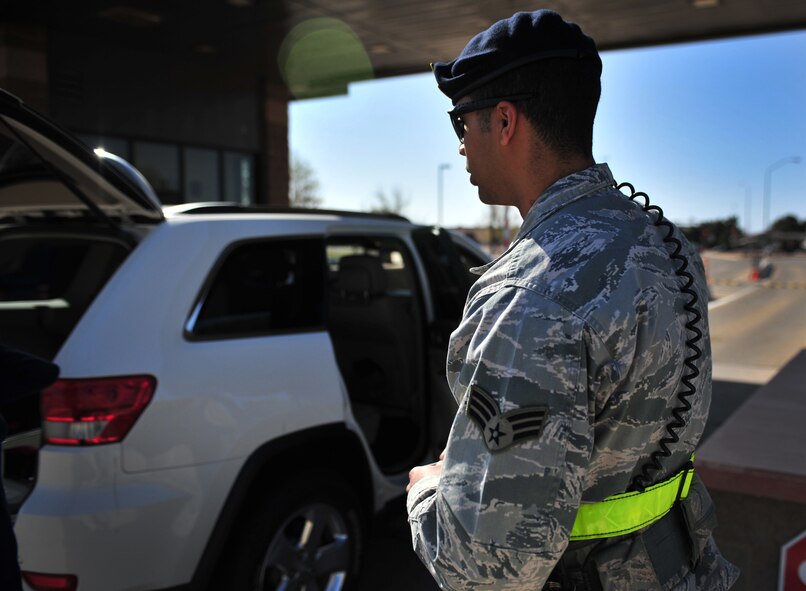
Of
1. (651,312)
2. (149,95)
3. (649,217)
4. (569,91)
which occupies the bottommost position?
(651,312)

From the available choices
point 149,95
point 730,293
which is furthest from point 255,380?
point 730,293

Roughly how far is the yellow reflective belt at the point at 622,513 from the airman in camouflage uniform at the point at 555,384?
22 mm

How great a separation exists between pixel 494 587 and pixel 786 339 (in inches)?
595

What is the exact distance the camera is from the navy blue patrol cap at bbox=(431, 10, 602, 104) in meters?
1.28

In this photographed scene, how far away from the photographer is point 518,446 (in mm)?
1108

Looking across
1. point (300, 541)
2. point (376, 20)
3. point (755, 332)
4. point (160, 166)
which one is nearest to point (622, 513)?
point (300, 541)

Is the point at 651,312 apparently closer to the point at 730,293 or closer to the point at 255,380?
the point at 255,380

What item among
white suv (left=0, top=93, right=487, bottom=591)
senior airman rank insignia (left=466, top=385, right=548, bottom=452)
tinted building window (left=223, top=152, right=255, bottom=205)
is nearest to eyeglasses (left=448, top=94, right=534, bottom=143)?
senior airman rank insignia (left=466, top=385, right=548, bottom=452)

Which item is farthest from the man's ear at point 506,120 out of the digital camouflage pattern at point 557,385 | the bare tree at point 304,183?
the bare tree at point 304,183

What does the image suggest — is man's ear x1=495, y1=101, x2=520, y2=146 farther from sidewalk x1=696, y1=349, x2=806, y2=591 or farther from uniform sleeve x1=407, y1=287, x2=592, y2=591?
sidewalk x1=696, y1=349, x2=806, y2=591

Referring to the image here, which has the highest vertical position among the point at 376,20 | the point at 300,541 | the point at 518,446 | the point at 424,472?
the point at 376,20

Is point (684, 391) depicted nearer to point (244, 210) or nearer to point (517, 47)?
point (517, 47)

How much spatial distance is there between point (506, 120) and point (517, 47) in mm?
131

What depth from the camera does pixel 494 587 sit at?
3.83 feet
